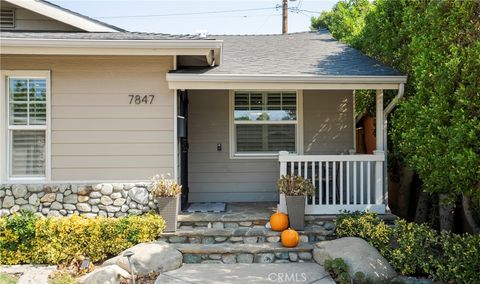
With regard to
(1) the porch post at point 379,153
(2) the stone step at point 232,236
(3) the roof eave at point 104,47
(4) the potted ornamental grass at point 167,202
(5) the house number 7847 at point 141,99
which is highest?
(3) the roof eave at point 104,47

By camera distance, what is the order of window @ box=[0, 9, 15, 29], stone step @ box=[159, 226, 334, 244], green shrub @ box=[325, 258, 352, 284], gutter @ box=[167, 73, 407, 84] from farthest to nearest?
window @ box=[0, 9, 15, 29] < gutter @ box=[167, 73, 407, 84] < stone step @ box=[159, 226, 334, 244] < green shrub @ box=[325, 258, 352, 284]

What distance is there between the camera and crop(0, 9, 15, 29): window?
6164 mm

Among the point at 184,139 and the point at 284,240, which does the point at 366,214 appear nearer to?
the point at 284,240

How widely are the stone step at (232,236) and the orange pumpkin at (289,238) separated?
0.72 ft

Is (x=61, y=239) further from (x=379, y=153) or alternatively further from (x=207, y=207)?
(x=379, y=153)

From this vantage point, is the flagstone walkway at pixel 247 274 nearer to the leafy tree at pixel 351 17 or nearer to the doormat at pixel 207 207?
the doormat at pixel 207 207

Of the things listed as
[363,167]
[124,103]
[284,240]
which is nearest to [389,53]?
[363,167]

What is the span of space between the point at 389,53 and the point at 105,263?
5.76 metres

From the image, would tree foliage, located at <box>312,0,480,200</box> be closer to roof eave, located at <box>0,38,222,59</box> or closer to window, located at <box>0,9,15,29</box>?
roof eave, located at <box>0,38,222,59</box>

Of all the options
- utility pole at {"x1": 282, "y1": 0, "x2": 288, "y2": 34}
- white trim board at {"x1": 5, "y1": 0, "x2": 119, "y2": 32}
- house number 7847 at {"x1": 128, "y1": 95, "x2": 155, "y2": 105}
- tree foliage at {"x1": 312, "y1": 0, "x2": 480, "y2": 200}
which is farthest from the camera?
utility pole at {"x1": 282, "y1": 0, "x2": 288, "y2": 34}

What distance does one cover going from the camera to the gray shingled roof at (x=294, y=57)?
580 cm

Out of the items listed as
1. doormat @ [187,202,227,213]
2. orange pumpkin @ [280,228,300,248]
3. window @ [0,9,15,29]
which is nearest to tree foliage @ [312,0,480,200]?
orange pumpkin @ [280,228,300,248]

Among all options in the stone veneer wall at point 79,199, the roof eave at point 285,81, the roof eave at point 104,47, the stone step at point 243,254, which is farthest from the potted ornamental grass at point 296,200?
the roof eave at point 104,47

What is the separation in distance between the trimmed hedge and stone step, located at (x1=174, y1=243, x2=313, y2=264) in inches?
26.8
